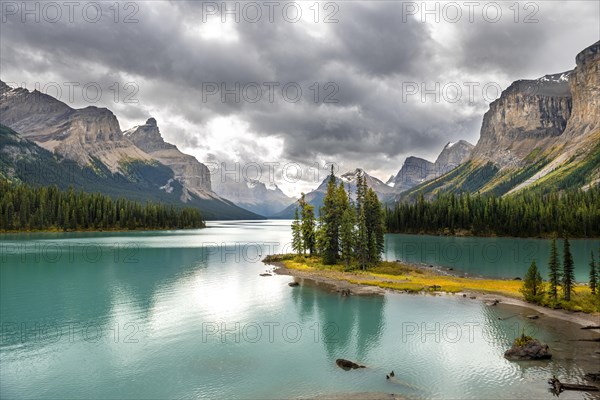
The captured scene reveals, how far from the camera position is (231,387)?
30391 mm

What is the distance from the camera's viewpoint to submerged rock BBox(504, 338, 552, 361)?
35688 millimetres

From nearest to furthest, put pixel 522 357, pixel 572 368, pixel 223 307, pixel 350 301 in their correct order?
pixel 572 368
pixel 522 357
pixel 223 307
pixel 350 301

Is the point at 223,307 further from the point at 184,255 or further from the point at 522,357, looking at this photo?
the point at 184,255

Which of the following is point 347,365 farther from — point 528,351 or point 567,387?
point 528,351

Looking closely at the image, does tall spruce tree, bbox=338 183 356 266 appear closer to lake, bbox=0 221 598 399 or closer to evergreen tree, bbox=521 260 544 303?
lake, bbox=0 221 598 399

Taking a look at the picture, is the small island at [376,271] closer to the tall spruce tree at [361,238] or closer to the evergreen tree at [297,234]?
the tall spruce tree at [361,238]

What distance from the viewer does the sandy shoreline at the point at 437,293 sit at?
163 feet

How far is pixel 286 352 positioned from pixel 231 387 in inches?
374

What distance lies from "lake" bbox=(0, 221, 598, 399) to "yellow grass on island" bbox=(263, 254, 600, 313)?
6.99 metres

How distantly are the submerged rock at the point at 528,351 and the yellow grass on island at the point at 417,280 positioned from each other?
22006mm

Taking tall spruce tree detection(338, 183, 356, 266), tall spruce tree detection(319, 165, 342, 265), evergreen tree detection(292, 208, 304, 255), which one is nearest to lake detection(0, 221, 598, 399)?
tall spruce tree detection(338, 183, 356, 266)

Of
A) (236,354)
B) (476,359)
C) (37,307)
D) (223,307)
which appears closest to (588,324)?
(476,359)

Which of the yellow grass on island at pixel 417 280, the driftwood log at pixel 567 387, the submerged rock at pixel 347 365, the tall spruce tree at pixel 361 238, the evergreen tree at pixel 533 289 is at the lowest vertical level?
the submerged rock at pixel 347 365

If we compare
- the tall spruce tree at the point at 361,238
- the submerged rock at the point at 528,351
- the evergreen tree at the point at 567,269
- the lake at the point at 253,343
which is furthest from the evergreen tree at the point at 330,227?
the submerged rock at the point at 528,351
